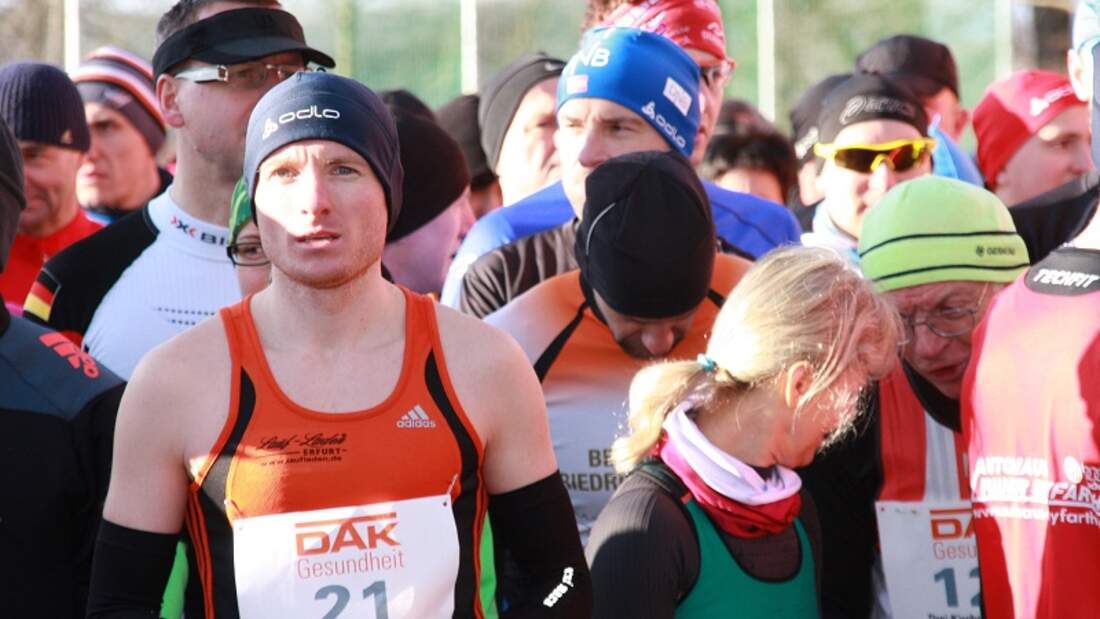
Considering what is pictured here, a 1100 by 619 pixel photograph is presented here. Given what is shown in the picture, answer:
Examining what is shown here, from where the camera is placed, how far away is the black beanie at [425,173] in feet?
18.0

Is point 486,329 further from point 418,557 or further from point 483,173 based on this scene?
point 483,173

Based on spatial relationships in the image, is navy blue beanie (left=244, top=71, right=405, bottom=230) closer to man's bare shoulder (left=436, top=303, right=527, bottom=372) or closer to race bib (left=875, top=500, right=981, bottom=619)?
man's bare shoulder (left=436, top=303, right=527, bottom=372)

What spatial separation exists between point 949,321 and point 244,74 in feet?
6.42

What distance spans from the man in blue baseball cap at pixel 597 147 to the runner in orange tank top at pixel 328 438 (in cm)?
148

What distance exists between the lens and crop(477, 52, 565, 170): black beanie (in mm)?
6391

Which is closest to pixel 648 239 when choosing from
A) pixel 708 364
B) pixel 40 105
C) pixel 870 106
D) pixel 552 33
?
pixel 708 364

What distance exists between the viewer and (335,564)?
3.08 m

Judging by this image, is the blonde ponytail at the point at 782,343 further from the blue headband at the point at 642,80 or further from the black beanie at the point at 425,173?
the black beanie at the point at 425,173

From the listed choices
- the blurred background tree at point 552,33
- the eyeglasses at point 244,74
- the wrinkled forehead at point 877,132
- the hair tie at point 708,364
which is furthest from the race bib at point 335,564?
the blurred background tree at point 552,33

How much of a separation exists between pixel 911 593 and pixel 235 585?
5.44 feet

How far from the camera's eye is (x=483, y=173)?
7.54 metres

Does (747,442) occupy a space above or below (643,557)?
above

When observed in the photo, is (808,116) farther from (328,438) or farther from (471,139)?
(328,438)

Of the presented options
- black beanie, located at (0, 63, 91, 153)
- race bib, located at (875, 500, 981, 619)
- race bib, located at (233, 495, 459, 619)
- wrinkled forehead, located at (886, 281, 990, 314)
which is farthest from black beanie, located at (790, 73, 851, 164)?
race bib, located at (233, 495, 459, 619)
